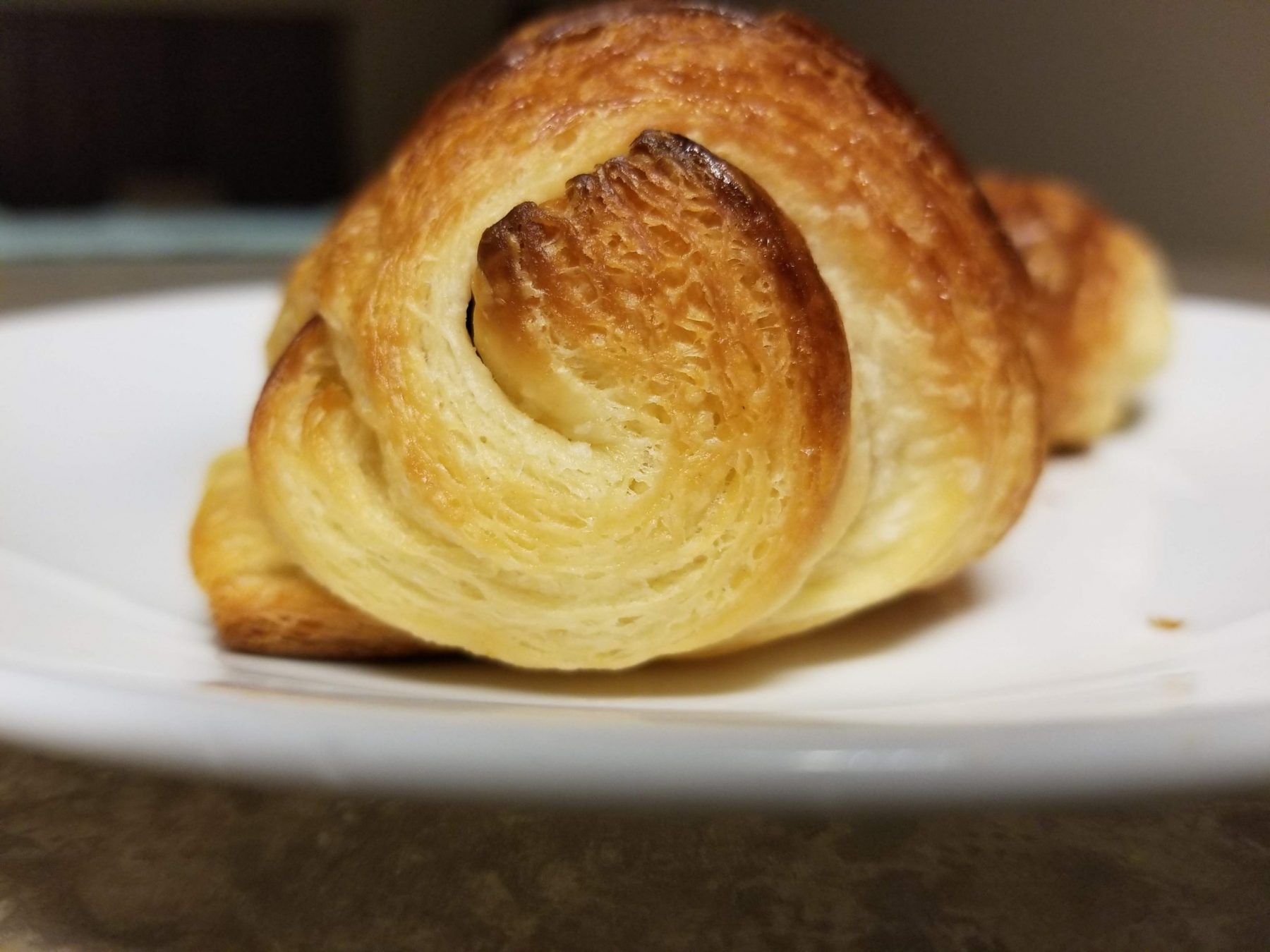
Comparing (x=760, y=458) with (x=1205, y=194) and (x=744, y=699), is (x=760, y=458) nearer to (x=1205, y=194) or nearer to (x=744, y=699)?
(x=744, y=699)

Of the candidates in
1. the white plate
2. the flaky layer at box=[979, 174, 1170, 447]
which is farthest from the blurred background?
the flaky layer at box=[979, 174, 1170, 447]

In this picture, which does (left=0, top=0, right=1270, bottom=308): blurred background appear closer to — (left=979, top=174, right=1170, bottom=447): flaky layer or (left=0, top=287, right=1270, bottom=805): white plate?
(left=0, top=287, right=1270, bottom=805): white plate

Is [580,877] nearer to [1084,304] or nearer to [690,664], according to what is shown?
[690,664]

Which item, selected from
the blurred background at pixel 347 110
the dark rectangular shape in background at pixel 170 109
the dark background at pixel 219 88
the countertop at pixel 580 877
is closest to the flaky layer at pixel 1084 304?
the countertop at pixel 580 877

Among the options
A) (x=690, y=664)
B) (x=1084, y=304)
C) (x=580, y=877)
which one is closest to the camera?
(x=580, y=877)

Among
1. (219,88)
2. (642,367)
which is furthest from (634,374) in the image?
(219,88)

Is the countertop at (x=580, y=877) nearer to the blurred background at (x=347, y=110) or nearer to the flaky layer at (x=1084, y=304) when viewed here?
the flaky layer at (x=1084, y=304)
